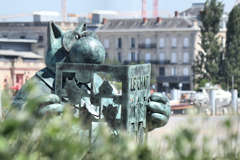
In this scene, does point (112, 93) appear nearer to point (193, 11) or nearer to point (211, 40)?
point (211, 40)

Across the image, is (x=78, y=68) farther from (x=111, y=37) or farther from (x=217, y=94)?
(x=111, y=37)

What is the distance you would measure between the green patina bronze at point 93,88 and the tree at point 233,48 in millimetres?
52770

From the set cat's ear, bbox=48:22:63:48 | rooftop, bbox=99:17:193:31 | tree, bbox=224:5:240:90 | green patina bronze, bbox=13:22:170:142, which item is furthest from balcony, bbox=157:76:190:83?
green patina bronze, bbox=13:22:170:142

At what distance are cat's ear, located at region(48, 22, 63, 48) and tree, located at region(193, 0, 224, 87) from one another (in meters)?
53.7

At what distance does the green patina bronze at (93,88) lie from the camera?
10258mm

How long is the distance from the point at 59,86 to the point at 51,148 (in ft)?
18.3

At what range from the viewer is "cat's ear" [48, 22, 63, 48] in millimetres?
11723

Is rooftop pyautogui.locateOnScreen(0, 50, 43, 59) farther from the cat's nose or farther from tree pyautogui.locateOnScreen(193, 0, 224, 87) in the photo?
the cat's nose

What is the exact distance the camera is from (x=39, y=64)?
66.0m

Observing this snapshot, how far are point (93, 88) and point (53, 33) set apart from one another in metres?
1.44

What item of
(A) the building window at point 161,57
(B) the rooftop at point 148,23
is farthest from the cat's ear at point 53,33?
(A) the building window at point 161,57

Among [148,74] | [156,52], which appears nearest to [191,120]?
[148,74]

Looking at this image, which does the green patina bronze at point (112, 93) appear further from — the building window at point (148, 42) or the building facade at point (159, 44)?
the building window at point (148, 42)

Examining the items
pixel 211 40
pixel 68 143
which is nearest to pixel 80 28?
pixel 68 143
